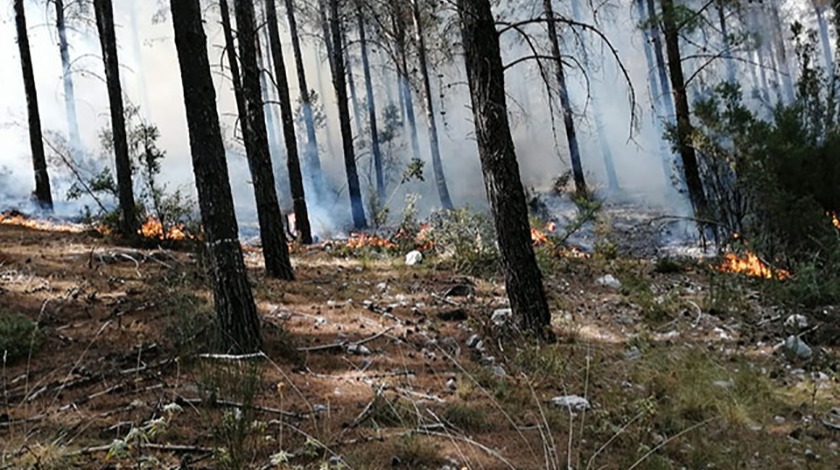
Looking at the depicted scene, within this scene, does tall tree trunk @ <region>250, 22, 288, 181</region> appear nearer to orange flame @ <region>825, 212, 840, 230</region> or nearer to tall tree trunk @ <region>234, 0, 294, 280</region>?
tall tree trunk @ <region>234, 0, 294, 280</region>

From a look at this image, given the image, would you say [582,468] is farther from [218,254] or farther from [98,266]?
[98,266]

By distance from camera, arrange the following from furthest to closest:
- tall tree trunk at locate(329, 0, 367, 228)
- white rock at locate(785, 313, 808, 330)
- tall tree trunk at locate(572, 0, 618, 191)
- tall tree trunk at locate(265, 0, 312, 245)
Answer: tall tree trunk at locate(572, 0, 618, 191) → tall tree trunk at locate(329, 0, 367, 228) → tall tree trunk at locate(265, 0, 312, 245) → white rock at locate(785, 313, 808, 330)

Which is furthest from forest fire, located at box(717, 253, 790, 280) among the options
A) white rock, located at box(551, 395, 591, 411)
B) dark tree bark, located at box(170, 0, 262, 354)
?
dark tree bark, located at box(170, 0, 262, 354)

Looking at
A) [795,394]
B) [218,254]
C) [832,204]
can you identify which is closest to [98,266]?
[218,254]

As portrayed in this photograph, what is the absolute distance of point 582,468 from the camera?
2691 mm

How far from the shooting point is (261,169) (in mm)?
6930

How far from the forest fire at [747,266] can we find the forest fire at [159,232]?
7.64 metres

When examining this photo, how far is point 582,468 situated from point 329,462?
118cm

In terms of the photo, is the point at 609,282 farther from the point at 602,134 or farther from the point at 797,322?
the point at 602,134

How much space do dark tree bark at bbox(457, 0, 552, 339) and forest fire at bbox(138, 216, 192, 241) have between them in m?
5.43

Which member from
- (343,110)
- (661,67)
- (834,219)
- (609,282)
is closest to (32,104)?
(343,110)

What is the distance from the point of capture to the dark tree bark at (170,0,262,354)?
404cm

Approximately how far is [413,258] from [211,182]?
168 inches

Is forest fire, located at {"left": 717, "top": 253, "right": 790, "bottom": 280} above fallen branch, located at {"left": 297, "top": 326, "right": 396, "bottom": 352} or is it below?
below
